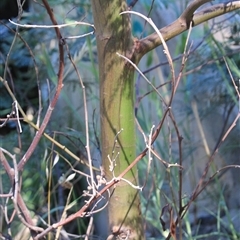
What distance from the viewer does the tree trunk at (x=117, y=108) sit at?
618 mm

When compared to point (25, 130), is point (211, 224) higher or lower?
lower

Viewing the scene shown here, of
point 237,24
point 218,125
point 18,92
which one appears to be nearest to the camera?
point 237,24

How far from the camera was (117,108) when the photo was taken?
63 centimetres

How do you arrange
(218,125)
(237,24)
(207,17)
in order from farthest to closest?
(218,125) → (237,24) → (207,17)

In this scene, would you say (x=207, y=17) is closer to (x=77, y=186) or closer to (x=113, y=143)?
(x=113, y=143)

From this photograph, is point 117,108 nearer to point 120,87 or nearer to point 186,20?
point 120,87

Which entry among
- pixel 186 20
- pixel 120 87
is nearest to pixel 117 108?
pixel 120 87

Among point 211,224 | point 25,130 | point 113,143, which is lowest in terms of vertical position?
point 211,224

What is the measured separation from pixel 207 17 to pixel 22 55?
1.15 meters

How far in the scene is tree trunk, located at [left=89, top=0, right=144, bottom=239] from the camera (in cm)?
62

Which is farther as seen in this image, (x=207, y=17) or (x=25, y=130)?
(x=25, y=130)

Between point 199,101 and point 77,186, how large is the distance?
0.60 metres

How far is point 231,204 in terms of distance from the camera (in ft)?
5.06

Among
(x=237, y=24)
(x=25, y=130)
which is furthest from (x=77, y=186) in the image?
(x=237, y=24)
